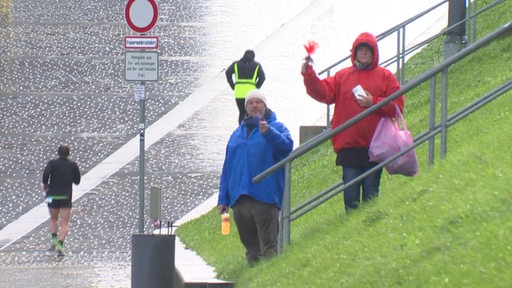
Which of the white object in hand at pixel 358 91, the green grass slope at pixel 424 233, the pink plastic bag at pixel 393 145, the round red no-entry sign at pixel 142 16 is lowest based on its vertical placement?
the green grass slope at pixel 424 233

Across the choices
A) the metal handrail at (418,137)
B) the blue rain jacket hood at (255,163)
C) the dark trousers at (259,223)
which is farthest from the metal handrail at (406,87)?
the dark trousers at (259,223)

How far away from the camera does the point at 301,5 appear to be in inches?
1388

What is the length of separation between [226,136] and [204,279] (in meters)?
12.1

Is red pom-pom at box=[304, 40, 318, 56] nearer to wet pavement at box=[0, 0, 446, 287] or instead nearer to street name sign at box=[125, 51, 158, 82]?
street name sign at box=[125, 51, 158, 82]

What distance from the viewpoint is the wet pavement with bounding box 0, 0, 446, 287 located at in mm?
17875

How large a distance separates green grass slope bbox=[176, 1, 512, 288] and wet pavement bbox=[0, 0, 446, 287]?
14.3 ft

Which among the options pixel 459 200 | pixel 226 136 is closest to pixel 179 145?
pixel 226 136

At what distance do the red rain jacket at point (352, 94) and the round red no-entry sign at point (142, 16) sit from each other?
4692mm

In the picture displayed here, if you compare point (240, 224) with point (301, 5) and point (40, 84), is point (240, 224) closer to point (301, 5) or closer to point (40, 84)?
point (40, 84)

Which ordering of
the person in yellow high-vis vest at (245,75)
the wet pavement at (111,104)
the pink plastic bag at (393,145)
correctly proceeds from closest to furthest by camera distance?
the pink plastic bag at (393,145) < the wet pavement at (111,104) < the person in yellow high-vis vest at (245,75)

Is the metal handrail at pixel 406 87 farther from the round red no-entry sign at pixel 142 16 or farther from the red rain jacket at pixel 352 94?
the round red no-entry sign at pixel 142 16

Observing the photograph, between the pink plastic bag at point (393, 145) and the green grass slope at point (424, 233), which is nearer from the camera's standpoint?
the green grass slope at point (424, 233)

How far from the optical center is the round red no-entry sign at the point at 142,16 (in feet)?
48.1

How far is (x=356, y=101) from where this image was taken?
10.2m
